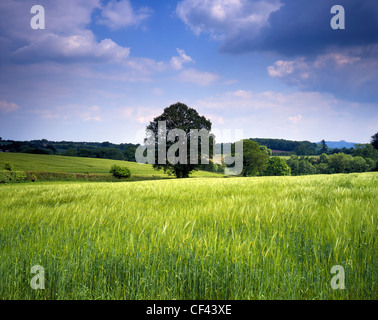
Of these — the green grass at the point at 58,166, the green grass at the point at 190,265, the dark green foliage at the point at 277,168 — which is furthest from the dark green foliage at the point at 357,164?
the green grass at the point at 190,265

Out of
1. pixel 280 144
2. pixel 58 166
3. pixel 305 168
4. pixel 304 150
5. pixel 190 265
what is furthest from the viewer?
pixel 280 144

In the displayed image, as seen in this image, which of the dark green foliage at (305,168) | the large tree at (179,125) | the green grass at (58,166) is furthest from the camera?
the dark green foliage at (305,168)

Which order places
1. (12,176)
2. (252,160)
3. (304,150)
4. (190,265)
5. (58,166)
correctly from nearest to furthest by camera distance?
(190,265) → (12,176) → (58,166) → (252,160) → (304,150)

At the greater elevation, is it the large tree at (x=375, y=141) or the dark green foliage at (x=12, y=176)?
the large tree at (x=375, y=141)

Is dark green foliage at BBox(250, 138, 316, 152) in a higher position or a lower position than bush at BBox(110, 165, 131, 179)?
higher

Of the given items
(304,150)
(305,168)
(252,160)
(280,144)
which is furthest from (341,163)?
(280,144)

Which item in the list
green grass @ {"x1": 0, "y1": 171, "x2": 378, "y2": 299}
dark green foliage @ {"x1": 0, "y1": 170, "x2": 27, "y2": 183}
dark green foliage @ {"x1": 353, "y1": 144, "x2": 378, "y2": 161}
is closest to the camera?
green grass @ {"x1": 0, "y1": 171, "x2": 378, "y2": 299}

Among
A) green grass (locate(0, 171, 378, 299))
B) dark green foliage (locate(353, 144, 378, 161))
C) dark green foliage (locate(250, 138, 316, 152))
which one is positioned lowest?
green grass (locate(0, 171, 378, 299))

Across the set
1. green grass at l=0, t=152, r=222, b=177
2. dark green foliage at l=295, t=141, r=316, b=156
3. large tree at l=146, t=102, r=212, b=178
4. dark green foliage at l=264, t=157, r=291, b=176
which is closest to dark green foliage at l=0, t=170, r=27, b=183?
green grass at l=0, t=152, r=222, b=177

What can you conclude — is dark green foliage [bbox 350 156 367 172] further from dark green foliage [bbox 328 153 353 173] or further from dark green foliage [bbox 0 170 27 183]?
dark green foliage [bbox 0 170 27 183]

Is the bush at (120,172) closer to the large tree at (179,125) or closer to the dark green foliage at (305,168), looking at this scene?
the large tree at (179,125)

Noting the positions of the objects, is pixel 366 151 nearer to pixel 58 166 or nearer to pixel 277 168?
pixel 277 168

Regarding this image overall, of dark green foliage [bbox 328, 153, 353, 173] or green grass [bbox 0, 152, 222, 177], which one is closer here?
green grass [bbox 0, 152, 222, 177]

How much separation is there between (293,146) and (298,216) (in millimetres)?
166443
